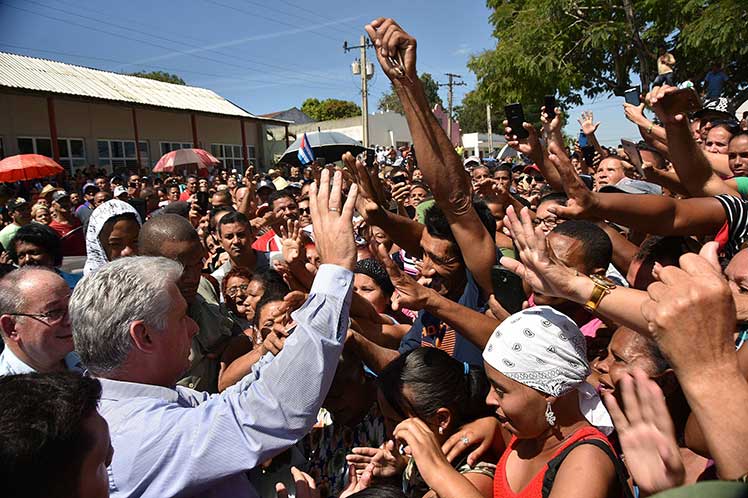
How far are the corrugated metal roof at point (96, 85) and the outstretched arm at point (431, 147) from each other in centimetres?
1715

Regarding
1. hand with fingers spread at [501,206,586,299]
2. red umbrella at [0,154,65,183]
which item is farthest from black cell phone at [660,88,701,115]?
red umbrella at [0,154,65,183]

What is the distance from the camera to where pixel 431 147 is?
2.45m

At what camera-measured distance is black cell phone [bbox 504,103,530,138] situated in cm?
345

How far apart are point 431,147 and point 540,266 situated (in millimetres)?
878

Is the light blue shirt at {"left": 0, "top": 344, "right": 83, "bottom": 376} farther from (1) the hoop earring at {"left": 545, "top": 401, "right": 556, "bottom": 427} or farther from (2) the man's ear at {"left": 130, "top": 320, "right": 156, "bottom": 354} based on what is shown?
(1) the hoop earring at {"left": 545, "top": 401, "right": 556, "bottom": 427}

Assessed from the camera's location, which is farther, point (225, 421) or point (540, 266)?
point (540, 266)

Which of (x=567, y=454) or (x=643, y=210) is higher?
(x=643, y=210)

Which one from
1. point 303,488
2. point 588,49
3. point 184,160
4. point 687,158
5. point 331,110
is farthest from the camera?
point 331,110

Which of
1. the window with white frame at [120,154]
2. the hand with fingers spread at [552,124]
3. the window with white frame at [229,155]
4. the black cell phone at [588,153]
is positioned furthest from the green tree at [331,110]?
the hand with fingers spread at [552,124]

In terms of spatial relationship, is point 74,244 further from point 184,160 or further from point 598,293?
point 184,160

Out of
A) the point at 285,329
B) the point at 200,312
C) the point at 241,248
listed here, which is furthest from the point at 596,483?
the point at 241,248

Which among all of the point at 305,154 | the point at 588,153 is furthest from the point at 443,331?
the point at 305,154

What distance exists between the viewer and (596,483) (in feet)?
5.13

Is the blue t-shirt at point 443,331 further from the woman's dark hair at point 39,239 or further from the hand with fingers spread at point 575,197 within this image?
the woman's dark hair at point 39,239
